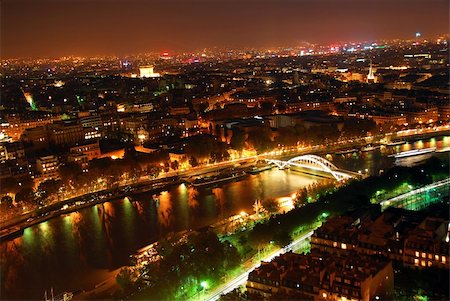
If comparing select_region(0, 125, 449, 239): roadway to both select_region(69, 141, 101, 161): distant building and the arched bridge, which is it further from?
select_region(69, 141, 101, 161): distant building

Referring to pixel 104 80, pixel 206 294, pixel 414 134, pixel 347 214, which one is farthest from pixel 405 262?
pixel 104 80

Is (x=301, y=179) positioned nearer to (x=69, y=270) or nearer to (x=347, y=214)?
(x=347, y=214)

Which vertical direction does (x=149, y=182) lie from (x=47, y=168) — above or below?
below

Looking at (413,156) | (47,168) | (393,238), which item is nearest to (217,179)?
Answer: (47,168)

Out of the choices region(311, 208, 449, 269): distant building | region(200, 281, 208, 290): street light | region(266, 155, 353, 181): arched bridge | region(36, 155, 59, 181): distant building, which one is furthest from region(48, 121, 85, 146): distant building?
region(311, 208, 449, 269): distant building

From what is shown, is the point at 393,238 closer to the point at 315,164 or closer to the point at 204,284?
the point at 204,284

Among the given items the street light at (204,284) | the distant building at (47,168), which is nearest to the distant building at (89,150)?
the distant building at (47,168)
